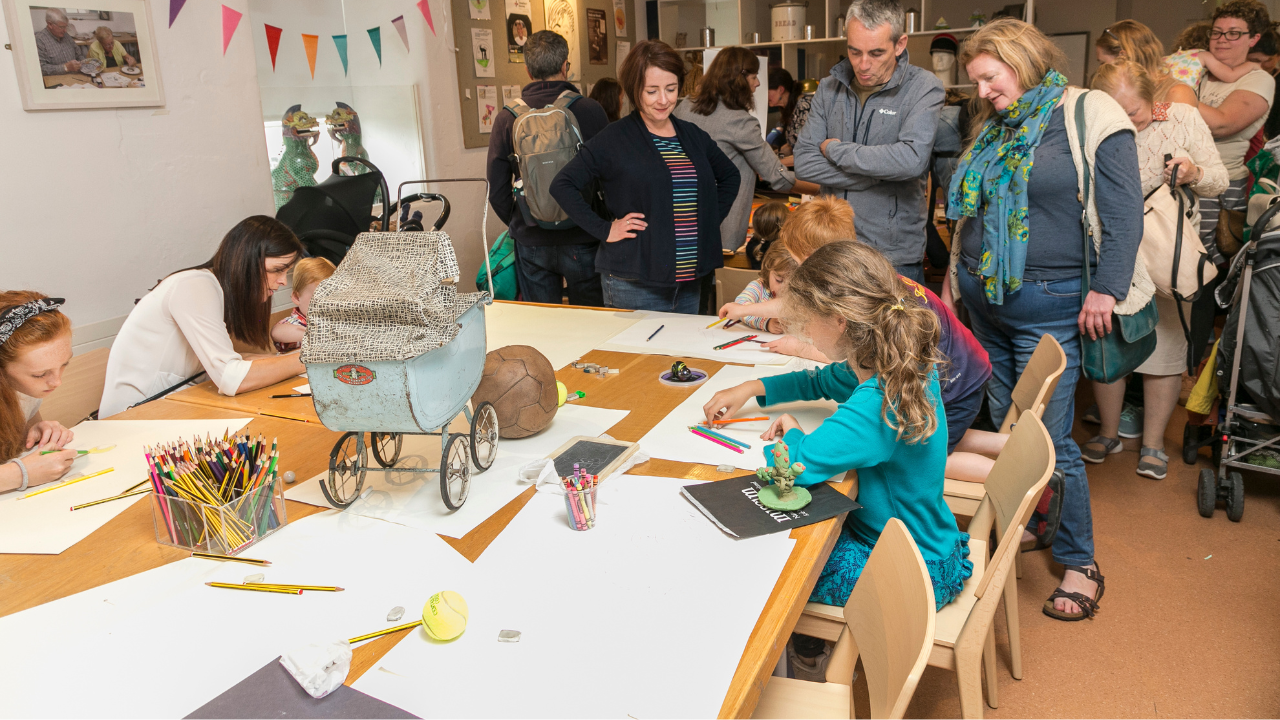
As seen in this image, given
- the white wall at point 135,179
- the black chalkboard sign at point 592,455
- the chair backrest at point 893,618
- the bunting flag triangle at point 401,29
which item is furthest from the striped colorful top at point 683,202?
the bunting flag triangle at point 401,29

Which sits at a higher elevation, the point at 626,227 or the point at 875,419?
the point at 626,227

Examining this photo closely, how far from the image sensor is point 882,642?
1.16 meters

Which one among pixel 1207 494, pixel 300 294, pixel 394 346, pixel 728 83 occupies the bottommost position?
pixel 1207 494

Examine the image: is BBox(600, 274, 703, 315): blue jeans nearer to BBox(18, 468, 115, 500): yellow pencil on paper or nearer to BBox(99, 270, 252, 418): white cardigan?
BBox(99, 270, 252, 418): white cardigan

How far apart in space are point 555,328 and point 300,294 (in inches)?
30.5

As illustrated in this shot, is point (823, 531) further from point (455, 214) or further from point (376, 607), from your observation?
point (455, 214)

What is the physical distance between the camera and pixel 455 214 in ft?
15.0

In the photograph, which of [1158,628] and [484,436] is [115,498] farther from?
[1158,628]

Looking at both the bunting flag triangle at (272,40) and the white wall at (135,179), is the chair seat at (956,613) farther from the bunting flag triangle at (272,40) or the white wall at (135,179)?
the bunting flag triangle at (272,40)

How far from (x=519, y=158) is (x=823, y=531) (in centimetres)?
229

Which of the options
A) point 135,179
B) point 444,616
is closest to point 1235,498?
point 444,616

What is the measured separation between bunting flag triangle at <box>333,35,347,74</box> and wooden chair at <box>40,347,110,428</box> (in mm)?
2264

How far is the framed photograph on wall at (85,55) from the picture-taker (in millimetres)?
2623

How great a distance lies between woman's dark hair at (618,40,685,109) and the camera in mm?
2730
